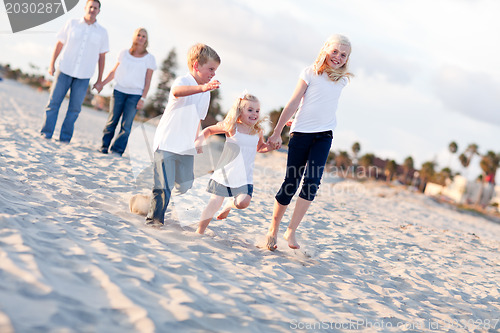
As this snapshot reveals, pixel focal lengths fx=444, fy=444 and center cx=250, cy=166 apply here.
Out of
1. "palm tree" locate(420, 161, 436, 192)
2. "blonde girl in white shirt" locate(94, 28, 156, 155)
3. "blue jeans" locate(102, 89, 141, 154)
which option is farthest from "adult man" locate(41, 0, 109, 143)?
"palm tree" locate(420, 161, 436, 192)

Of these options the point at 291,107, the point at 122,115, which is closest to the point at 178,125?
the point at 291,107

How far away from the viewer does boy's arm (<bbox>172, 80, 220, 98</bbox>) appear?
3.38 metres

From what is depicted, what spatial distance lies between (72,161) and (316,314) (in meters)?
4.32

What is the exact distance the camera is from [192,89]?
3.51 m

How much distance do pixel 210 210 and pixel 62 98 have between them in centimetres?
418

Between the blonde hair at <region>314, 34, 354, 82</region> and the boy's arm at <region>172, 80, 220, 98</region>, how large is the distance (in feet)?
3.06

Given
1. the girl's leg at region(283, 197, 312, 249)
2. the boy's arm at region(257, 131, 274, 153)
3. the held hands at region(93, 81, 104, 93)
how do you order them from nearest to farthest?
1. the girl's leg at region(283, 197, 312, 249)
2. the boy's arm at region(257, 131, 274, 153)
3. the held hands at region(93, 81, 104, 93)

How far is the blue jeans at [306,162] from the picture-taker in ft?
12.5

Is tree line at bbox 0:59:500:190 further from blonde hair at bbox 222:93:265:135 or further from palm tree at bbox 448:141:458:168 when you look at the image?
blonde hair at bbox 222:93:265:135

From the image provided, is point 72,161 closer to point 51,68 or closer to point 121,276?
point 51,68

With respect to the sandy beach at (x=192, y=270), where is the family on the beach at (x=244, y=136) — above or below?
above

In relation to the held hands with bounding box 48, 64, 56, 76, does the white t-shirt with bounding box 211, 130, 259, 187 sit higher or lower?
lower

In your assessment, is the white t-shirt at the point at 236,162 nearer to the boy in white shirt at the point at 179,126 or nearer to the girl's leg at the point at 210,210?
the girl's leg at the point at 210,210

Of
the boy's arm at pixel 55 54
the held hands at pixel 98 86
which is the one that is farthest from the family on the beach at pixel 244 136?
the boy's arm at pixel 55 54
